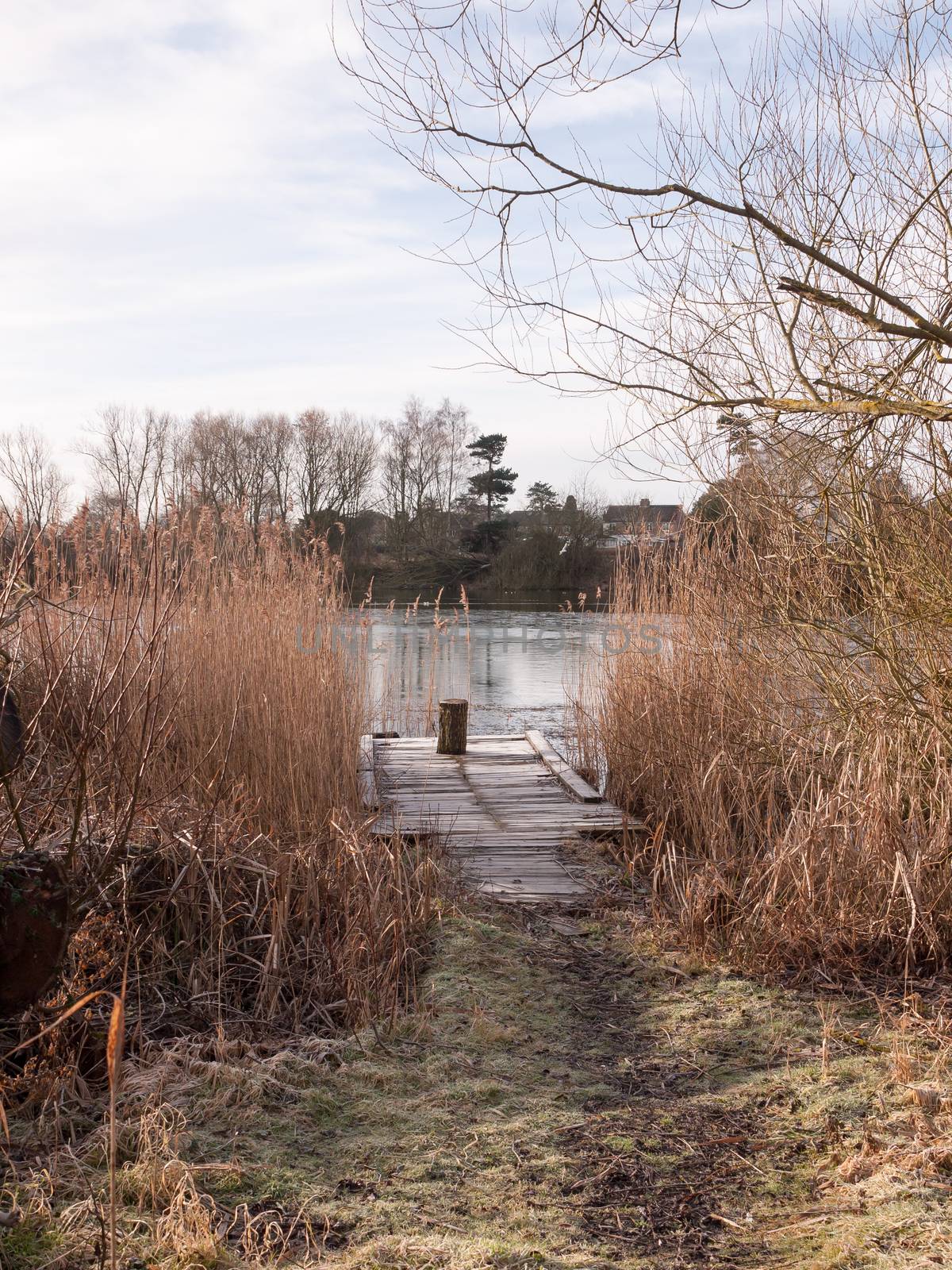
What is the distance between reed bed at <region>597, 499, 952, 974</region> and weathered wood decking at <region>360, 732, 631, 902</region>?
0.39 metres

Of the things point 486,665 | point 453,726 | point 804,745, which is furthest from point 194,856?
point 486,665

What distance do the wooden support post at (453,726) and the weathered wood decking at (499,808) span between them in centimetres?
7

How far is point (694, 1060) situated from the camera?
116 inches

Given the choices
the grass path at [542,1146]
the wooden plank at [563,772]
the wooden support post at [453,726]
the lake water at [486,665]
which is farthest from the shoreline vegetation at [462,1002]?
the lake water at [486,665]

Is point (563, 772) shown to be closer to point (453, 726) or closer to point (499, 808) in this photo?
point (499, 808)

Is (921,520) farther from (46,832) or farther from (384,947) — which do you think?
(46,832)

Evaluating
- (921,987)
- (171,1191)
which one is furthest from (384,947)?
(921,987)

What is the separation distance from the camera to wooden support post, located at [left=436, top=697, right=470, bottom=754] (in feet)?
25.2

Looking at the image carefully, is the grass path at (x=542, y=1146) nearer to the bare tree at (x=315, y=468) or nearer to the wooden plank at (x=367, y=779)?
the wooden plank at (x=367, y=779)

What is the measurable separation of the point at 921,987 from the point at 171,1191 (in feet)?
7.68

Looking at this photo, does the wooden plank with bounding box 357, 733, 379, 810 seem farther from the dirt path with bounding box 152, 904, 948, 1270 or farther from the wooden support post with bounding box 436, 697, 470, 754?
the dirt path with bounding box 152, 904, 948, 1270

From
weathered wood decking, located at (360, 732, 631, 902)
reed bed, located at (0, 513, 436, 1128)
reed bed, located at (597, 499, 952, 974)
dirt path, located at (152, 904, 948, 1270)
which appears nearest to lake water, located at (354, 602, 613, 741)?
weathered wood decking, located at (360, 732, 631, 902)

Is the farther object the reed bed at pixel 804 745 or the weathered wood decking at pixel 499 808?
the weathered wood decking at pixel 499 808

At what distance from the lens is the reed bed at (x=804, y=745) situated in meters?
3.49
